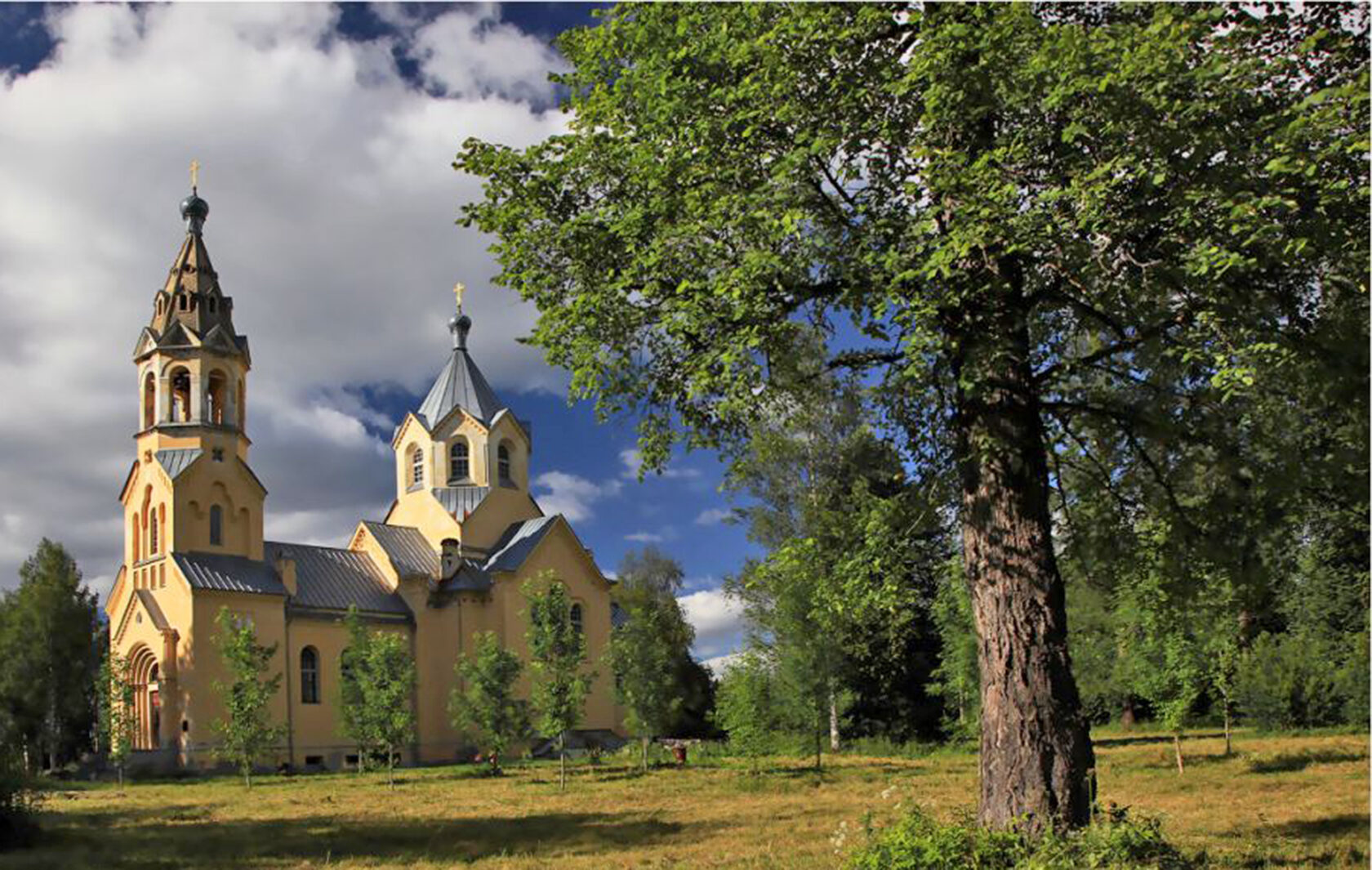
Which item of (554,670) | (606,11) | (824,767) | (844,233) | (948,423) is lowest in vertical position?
(824,767)

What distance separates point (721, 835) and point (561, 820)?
4.12 metres

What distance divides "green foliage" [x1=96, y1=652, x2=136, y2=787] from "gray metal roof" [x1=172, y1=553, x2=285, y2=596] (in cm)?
354

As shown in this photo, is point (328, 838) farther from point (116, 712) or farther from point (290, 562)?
point (290, 562)

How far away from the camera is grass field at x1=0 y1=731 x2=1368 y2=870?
530 inches

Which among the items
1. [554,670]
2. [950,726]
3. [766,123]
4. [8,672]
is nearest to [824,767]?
[950,726]

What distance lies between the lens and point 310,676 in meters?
43.1

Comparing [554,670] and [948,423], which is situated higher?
[948,423]

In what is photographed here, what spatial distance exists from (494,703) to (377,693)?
337cm

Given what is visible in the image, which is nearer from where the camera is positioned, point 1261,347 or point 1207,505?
point 1261,347

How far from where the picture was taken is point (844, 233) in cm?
1030

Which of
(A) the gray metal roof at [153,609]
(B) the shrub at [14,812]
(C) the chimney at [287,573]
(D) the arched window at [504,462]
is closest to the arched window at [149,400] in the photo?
(A) the gray metal roof at [153,609]

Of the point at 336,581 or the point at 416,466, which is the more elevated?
the point at 416,466

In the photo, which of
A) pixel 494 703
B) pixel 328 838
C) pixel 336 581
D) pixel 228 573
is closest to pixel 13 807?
pixel 328 838

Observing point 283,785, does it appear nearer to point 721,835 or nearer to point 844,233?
point 721,835
